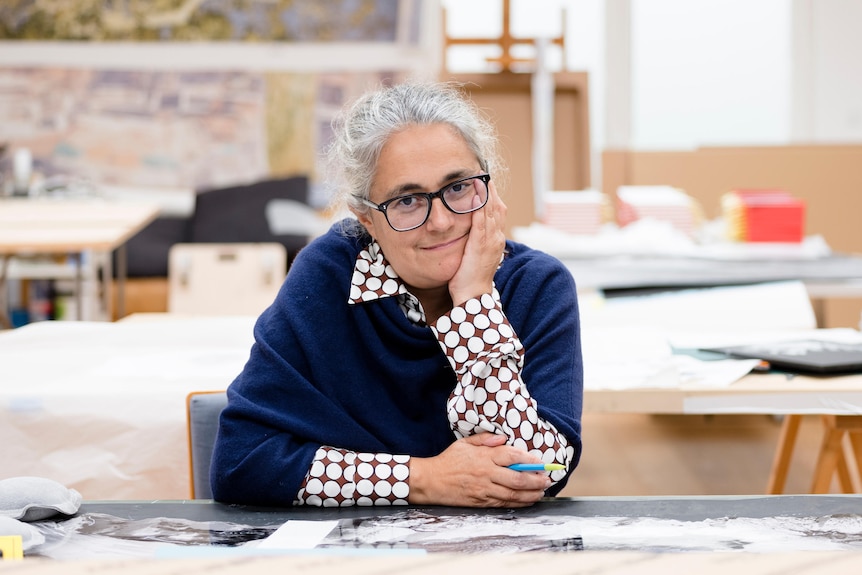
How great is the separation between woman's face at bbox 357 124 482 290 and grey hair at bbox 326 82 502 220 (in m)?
0.01

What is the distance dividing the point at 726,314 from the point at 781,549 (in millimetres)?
2114

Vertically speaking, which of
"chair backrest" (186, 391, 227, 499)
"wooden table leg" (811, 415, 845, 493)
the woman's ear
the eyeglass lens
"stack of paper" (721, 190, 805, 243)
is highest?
the eyeglass lens

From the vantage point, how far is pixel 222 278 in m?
4.64

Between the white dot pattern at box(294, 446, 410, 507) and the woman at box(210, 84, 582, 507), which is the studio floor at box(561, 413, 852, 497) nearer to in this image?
the woman at box(210, 84, 582, 507)

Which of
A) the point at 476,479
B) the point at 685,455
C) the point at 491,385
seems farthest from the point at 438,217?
the point at 685,455

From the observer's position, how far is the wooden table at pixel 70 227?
3.86 m

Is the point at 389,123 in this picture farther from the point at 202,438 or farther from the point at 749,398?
the point at 749,398

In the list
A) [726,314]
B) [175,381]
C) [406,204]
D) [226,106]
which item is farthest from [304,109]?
[406,204]

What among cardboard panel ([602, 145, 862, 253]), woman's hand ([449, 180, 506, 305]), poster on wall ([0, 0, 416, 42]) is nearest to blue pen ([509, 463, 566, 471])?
woman's hand ([449, 180, 506, 305])

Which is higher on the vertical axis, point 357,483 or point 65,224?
point 65,224

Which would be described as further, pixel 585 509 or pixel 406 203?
pixel 406 203

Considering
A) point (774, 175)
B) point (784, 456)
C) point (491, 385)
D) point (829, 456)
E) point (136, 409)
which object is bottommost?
point (784, 456)

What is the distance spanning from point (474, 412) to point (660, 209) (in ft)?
13.5

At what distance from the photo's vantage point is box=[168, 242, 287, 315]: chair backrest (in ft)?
14.9
